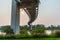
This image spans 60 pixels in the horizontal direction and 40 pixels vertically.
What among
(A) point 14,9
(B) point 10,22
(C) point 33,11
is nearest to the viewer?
(A) point 14,9

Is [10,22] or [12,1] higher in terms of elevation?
[12,1]

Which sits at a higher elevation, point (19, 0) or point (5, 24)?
point (19, 0)

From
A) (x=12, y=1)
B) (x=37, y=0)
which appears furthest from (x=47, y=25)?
(x=12, y=1)

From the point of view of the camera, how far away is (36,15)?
2114cm

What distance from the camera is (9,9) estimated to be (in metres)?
17.9

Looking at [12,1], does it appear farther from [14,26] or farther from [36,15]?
[36,15]

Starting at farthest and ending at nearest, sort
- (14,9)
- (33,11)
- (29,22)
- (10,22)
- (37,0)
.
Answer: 1. (29,22)
2. (33,11)
3. (10,22)
4. (14,9)
5. (37,0)

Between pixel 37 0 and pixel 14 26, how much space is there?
334 centimetres

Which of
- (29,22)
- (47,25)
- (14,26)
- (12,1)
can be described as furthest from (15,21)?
(29,22)

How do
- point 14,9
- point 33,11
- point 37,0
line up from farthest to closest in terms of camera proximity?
point 33,11, point 14,9, point 37,0

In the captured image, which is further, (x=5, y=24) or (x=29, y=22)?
(x=29, y=22)

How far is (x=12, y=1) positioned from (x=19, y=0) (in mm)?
907

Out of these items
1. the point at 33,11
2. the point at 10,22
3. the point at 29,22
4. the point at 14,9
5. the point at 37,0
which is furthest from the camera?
the point at 29,22

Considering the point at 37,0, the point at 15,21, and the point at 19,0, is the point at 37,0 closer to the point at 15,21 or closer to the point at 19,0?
the point at 19,0
